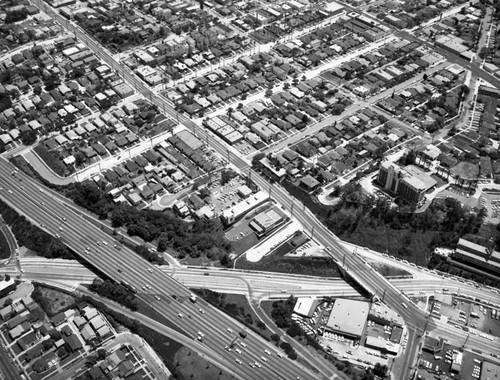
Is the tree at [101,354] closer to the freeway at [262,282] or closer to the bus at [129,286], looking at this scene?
the bus at [129,286]

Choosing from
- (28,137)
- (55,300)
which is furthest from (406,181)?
(28,137)

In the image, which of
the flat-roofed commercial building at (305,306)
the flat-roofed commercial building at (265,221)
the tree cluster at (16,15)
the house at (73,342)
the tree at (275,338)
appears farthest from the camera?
the tree cluster at (16,15)

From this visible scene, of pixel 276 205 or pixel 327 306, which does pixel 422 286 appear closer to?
pixel 327 306

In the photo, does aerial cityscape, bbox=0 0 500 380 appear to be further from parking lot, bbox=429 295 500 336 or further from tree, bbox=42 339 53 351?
tree, bbox=42 339 53 351

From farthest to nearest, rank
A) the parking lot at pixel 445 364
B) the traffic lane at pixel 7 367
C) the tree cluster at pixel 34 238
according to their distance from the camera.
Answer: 1. the tree cluster at pixel 34 238
2. the parking lot at pixel 445 364
3. the traffic lane at pixel 7 367

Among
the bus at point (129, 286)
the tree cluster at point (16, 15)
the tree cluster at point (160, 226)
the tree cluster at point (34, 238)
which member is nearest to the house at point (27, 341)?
the bus at point (129, 286)

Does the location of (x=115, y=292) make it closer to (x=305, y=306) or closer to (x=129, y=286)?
(x=129, y=286)

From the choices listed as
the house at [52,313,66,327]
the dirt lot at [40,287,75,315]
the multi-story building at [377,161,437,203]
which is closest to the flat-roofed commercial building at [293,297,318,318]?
the multi-story building at [377,161,437,203]
